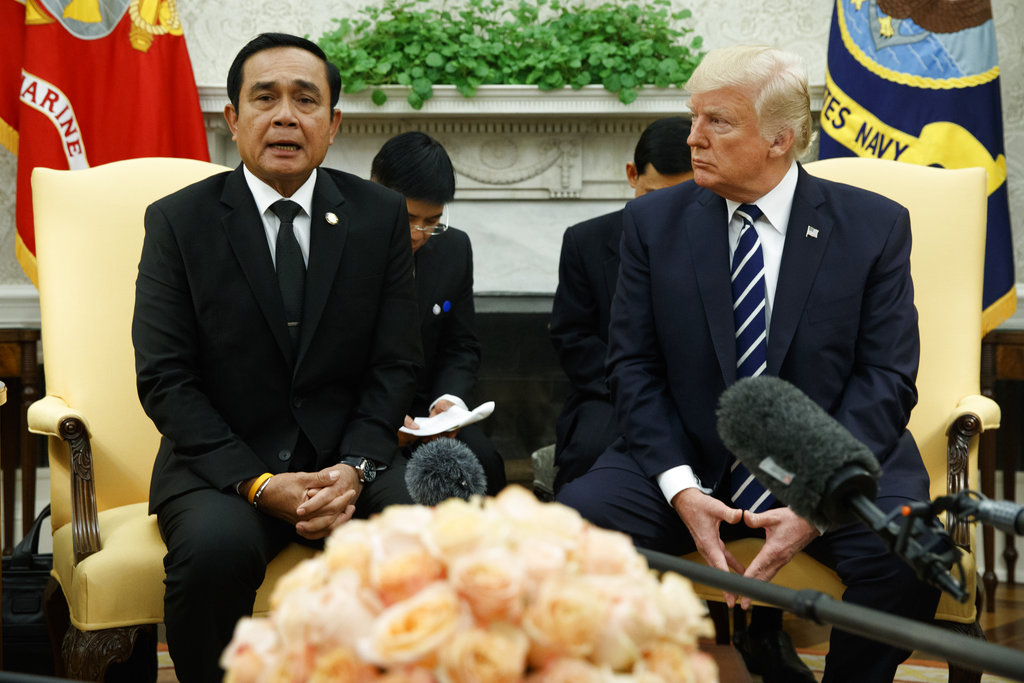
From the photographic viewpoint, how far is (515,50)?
4012 mm

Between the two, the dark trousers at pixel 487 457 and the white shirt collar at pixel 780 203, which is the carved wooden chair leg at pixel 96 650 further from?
the white shirt collar at pixel 780 203

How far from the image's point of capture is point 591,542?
77 centimetres

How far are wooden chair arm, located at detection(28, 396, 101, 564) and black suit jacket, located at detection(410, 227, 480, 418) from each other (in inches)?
33.4

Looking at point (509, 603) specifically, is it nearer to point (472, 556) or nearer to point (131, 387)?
point (472, 556)

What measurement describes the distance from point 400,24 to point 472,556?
359 cm

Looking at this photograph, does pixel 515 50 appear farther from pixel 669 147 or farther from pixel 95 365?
pixel 95 365

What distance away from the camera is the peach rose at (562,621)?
67 centimetres

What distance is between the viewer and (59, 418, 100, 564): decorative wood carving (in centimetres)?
190

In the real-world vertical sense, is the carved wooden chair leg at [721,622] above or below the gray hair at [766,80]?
below


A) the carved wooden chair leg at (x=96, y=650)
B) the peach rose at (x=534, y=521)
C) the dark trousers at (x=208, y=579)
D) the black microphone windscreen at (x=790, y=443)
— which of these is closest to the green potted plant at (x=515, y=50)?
the dark trousers at (x=208, y=579)

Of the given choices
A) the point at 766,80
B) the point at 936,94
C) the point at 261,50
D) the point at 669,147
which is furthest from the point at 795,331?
the point at 936,94

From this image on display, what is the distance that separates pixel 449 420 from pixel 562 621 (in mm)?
1622

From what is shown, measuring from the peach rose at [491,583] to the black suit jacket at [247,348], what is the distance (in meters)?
1.33

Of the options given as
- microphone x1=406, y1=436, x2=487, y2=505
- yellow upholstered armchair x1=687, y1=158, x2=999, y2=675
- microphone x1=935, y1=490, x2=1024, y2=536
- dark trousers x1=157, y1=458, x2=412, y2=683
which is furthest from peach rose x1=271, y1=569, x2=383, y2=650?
yellow upholstered armchair x1=687, y1=158, x2=999, y2=675
